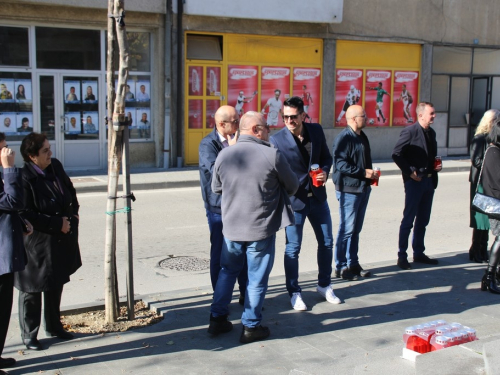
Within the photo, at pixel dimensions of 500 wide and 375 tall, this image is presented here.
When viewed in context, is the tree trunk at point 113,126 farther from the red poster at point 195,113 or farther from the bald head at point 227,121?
the red poster at point 195,113

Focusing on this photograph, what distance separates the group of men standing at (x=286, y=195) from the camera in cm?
493

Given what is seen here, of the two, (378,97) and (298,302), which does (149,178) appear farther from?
(298,302)

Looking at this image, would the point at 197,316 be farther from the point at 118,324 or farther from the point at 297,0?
the point at 297,0

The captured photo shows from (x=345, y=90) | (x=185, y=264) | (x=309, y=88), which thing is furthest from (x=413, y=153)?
(x=345, y=90)

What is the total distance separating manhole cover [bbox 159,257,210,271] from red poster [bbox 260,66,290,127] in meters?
10.8

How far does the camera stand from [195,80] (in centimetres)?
1758

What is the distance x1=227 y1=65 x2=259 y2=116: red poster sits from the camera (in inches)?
711

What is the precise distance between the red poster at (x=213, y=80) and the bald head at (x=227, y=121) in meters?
12.3

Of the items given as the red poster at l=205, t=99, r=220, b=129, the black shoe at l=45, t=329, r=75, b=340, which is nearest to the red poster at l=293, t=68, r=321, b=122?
the red poster at l=205, t=99, r=220, b=129

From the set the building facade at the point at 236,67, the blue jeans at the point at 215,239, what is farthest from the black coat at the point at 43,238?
the building facade at the point at 236,67

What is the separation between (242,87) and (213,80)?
907 millimetres

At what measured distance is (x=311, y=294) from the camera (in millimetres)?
6398

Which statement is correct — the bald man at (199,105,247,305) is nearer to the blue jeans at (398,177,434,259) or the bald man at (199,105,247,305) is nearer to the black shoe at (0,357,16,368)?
the black shoe at (0,357,16,368)

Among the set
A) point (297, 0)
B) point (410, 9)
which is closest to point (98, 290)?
point (297, 0)
